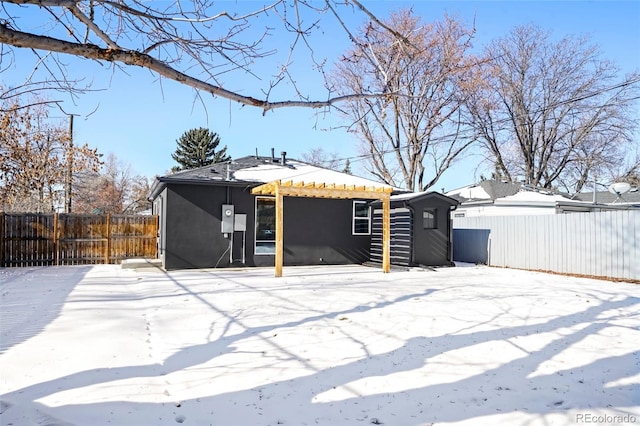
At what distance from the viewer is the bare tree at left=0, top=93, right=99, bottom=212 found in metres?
14.2

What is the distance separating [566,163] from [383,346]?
23.6m

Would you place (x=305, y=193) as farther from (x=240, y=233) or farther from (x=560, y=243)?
(x=560, y=243)

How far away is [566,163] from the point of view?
23344 millimetres

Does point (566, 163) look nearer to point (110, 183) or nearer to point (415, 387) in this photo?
point (415, 387)

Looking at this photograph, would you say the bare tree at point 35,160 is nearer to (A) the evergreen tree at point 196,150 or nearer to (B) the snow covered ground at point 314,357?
(B) the snow covered ground at point 314,357

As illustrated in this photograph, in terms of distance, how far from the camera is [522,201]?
1625 centimetres

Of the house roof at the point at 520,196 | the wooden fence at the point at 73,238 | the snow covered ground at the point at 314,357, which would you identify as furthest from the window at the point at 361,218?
the house roof at the point at 520,196

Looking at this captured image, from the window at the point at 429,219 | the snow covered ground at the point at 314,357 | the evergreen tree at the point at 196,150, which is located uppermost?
the evergreen tree at the point at 196,150

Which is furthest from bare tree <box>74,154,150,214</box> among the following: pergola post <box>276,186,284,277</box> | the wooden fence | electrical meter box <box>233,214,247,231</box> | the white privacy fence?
the white privacy fence

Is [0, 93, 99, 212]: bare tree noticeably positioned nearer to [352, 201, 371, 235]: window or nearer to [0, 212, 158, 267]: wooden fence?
[0, 212, 158, 267]: wooden fence

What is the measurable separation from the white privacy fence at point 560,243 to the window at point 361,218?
4.03m

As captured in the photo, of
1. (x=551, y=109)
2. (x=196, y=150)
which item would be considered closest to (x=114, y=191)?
(x=196, y=150)

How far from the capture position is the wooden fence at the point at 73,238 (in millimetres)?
11133

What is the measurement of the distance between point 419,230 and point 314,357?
9.05 metres
